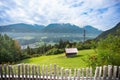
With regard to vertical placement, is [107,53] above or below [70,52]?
above

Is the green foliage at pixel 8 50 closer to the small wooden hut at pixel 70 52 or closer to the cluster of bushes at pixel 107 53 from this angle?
the small wooden hut at pixel 70 52

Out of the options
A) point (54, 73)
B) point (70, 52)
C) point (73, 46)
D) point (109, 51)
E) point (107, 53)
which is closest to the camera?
point (54, 73)

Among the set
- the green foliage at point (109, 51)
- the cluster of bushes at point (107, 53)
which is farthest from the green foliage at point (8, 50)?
the green foliage at point (109, 51)

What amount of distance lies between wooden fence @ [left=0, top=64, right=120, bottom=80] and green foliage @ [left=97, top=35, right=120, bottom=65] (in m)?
0.68

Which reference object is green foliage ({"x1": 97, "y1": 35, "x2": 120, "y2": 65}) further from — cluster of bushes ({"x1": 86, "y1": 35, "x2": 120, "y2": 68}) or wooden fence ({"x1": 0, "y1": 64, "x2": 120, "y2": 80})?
wooden fence ({"x1": 0, "y1": 64, "x2": 120, "y2": 80})

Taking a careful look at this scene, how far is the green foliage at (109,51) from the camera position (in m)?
5.61

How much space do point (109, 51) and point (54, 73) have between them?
1961 millimetres

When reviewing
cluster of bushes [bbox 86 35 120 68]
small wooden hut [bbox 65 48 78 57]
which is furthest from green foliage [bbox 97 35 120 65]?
small wooden hut [bbox 65 48 78 57]

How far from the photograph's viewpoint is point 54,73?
494 cm

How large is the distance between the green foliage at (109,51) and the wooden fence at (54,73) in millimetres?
677

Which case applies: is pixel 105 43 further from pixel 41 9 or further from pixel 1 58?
pixel 41 9

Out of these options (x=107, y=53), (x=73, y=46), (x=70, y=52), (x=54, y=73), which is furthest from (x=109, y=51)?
(x=73, y=46)

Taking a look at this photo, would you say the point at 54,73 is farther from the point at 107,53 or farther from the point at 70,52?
the point at 70,52

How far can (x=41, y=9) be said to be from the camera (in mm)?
11078
